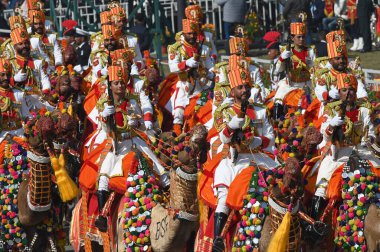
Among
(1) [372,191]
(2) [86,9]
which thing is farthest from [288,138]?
(2) [86,9]

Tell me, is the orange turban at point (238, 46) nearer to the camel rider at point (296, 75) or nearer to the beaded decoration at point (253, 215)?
the camel rider at point (296, 75)

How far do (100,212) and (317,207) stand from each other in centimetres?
275

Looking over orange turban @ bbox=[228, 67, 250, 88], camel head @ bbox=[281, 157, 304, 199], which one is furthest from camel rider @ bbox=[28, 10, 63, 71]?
camel head @ bbox=[281, 157, 304, 199]

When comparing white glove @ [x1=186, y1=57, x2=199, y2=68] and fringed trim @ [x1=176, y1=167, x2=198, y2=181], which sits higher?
white glove @ [x1=186, y1=57, x2=199, y2=68]

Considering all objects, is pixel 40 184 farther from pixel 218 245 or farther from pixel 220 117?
pixel 218 245

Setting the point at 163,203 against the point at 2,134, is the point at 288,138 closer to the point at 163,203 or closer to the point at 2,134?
the point at 163,203

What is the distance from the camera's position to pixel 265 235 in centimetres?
1445

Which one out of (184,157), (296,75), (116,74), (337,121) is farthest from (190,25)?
(184,157)

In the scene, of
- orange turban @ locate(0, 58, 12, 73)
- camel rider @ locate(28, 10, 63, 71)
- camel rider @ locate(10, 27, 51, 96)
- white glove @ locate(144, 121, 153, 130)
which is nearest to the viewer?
white glove @ locate(144, 121, 153, 130)

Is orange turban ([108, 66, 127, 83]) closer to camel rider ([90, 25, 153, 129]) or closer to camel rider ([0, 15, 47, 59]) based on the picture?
camel rider ([90, 25, 153, 129])

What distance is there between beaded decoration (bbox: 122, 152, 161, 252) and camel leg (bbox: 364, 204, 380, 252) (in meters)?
2.45

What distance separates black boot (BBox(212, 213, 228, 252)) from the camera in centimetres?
1522

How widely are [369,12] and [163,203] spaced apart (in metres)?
12.9

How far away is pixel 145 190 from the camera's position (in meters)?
15.9
